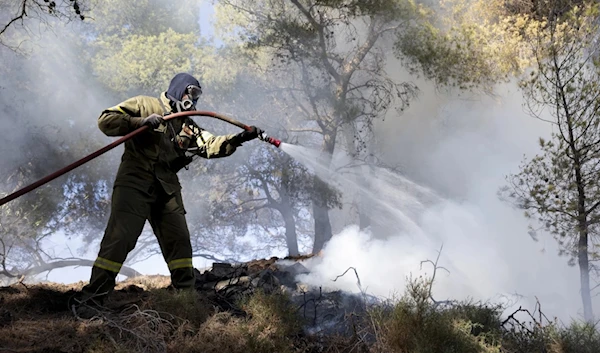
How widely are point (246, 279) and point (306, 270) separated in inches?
50.0

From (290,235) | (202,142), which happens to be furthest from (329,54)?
(202,142)

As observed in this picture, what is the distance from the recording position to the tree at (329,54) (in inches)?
417

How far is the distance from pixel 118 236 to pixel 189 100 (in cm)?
123

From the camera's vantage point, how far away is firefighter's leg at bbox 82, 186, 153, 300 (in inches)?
143

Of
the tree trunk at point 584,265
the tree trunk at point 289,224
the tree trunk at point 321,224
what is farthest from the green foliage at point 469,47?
the tree trunk at point 289,224

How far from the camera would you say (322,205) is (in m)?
11.4

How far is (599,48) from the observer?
7.28 meters

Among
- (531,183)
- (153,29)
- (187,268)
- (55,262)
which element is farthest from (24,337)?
(153,29)

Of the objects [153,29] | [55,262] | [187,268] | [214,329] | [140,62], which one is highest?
[153,29]

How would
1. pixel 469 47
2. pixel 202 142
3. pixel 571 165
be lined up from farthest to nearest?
pixel 469 47, pixel 571 165, pixel 202 142

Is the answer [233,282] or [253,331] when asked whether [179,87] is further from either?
[253,331]

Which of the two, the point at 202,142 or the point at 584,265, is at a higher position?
the point at 584,265

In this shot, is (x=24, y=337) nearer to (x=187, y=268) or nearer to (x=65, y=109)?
(x=187, y=268)

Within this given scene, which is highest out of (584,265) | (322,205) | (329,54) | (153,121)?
(329,54)
